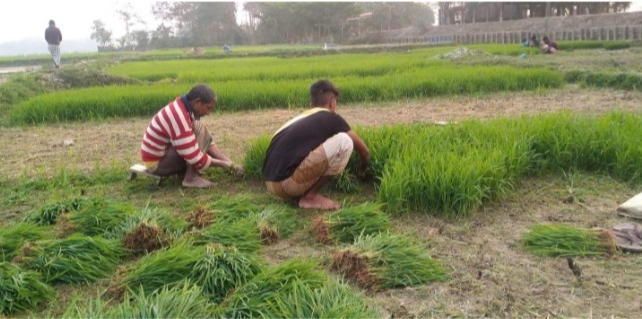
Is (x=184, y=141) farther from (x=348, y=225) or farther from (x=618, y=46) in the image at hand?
(x=618, y=46)

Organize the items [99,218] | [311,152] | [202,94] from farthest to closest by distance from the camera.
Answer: [202,94] < [311,152] < [99,218]

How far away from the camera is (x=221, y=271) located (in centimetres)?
240

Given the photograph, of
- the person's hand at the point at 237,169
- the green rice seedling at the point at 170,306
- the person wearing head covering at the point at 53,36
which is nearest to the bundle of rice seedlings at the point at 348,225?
the green rice seedling at the point at 170,306

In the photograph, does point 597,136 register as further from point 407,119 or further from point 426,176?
point 407,119

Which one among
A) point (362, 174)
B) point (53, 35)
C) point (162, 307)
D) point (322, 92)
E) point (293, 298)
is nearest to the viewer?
point (162, 307)

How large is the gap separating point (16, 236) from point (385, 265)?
2127mm

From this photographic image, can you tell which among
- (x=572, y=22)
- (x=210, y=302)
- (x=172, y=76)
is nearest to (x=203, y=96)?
(x=210, y=302)

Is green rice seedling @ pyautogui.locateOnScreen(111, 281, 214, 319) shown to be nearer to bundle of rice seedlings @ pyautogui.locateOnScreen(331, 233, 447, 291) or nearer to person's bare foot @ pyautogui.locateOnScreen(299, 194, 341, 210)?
bundle of rice seedlings @ pyautogui.locateOnScreen(331, 233, 447, 291)

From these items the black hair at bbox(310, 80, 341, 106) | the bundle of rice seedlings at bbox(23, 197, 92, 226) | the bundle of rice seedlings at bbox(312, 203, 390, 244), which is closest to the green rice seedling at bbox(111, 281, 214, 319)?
the bundle of rice seedlings at bbox(312, 203, 390, 244)

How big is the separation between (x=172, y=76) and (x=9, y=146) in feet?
25.9

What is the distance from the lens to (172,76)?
1384cm

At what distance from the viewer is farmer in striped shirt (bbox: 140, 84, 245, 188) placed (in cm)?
400

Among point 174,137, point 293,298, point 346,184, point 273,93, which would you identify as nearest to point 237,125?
point 273,93

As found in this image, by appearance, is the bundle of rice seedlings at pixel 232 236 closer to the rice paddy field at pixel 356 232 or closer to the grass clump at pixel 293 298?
the rice paddy field at pixel 356 232
